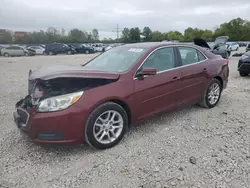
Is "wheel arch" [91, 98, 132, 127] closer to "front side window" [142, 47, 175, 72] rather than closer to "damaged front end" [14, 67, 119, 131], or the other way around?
"damaged front end" [14, 67, 119, 131]

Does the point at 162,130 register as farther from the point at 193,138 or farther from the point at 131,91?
the point at 131,91

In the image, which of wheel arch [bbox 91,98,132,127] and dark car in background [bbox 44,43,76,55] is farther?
Result: dark car in background [bbox 44,43,76,55]

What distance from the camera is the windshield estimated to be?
345cm

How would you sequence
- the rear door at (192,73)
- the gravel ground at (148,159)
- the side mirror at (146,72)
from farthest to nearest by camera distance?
the rear door at (192,73), the side mirror at (146,72), the gravel ground at (148,159)

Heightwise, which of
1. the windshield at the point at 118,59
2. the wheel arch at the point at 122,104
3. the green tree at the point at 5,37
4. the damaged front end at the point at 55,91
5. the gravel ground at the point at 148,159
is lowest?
the gravel ground at the point at 148,159

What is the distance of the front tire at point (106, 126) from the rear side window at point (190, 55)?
1.74 meters

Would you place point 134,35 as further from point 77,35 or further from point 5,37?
point 5,37

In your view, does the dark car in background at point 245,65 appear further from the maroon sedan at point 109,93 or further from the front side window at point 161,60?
the front side window at point 161,60

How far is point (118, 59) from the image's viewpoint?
377 cm

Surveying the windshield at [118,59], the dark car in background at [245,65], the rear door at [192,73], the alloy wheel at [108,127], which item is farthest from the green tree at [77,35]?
the alloy wheel at [108,127]

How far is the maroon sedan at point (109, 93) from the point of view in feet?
8.86

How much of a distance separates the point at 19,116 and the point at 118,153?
4.80 feet

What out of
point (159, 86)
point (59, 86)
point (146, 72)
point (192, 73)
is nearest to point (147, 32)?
point (192, 73)

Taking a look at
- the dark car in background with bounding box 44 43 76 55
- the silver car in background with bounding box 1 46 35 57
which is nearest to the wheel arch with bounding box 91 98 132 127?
the silver car in background with bounding box 1 46 35 57
